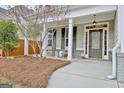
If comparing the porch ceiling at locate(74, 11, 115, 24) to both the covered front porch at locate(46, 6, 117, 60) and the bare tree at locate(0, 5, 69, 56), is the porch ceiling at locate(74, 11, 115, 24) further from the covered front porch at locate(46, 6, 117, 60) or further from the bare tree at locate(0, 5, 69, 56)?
the bare tree at locate(0, 5, 69, 56)

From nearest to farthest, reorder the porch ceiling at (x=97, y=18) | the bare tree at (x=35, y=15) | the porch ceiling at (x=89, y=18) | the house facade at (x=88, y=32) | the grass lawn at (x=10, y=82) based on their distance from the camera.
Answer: the grass lawn at (x=10, y=82)
the bare tree at (x=35, y=15)
the house facade at (x=88, y=32)
the porch ceiling at (x=97, y=18)
the porch ceiling at (x=89, y=18)

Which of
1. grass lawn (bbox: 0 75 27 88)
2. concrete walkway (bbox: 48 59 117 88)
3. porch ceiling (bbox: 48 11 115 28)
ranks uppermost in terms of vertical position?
porch ceiling (bbox: 48 11 115 28)

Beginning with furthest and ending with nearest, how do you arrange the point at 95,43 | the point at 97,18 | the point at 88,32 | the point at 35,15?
the point at 88,32 → the point at 95,43 → the point at 97,18 → the point at 35,15

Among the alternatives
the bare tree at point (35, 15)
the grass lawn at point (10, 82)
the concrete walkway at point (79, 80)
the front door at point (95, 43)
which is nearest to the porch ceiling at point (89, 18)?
the bare tree at point (35, 15)

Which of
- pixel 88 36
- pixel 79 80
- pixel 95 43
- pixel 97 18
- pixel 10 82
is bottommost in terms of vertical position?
pixel 10 82

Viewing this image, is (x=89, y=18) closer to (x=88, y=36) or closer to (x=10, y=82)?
(x=88, y=36)

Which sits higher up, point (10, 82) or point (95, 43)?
point (95, 43)

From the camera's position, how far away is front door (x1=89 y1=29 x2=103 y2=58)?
1197cm

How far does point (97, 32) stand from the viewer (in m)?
12.1

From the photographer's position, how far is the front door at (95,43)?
12.0 m

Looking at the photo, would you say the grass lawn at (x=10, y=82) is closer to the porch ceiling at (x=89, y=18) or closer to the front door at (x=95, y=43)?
the porch ceiling at (x=89, y=18)

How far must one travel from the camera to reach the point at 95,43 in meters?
12.2

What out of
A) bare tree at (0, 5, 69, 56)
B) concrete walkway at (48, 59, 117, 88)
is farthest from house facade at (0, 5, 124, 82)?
concrete walkway at (48, 59, 117, 88)

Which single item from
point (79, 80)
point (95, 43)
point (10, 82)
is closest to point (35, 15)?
point (95, 43)
